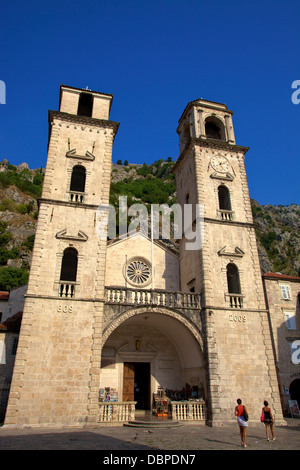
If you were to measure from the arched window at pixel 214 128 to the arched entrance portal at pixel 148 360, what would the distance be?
43.3ft

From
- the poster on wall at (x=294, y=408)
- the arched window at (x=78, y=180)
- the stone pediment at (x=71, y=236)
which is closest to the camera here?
the stone pediment at (x=71, y=236)

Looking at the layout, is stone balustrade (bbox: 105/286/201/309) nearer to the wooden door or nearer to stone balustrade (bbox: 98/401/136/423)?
stone balustrade (bbox: 98/401/136/423)

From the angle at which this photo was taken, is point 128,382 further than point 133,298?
Yes

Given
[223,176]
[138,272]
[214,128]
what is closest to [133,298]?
[138,272]

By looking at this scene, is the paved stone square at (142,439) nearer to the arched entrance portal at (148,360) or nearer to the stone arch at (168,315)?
the stone arch at (168,315)

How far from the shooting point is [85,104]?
72.2 feet

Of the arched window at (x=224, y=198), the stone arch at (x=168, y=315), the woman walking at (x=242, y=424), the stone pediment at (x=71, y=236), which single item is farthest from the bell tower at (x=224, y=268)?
the stone pediment at (x=71, y=236)

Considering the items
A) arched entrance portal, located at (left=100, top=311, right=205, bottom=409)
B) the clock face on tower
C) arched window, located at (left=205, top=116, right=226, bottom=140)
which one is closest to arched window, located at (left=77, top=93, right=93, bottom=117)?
arched window, located at (left=205, top=116, right=226, bottom=140)

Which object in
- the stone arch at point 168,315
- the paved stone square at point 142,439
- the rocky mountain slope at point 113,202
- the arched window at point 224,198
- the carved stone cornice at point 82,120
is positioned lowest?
the paved stone square at point 142,439

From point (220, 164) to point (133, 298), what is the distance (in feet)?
33.7

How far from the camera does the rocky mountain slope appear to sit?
189ft

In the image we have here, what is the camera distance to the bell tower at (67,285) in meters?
12.9

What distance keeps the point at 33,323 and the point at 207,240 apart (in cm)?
964

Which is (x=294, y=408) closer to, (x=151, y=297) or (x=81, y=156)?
(x=151, y=297)
